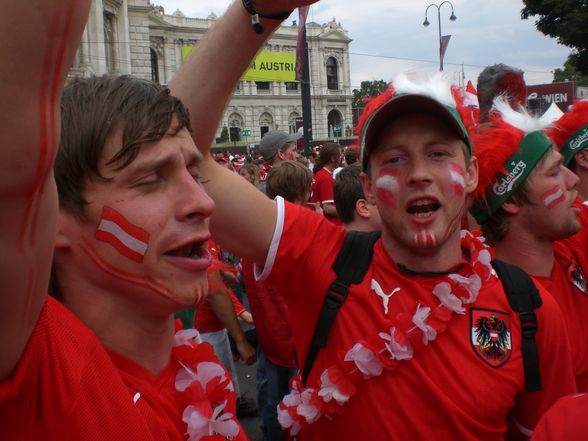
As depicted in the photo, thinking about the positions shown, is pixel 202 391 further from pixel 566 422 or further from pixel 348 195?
pixel 348 195

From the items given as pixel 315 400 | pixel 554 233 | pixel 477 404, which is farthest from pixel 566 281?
pixel 315 400

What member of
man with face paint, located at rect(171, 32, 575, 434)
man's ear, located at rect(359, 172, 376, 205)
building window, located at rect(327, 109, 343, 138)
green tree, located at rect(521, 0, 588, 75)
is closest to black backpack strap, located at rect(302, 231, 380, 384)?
man with face paint, located at rect(171, 32, 575, 434)

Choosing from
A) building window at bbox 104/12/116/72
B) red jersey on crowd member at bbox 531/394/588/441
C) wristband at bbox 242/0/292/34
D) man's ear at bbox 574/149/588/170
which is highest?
building window at bbox 104/12/116/72

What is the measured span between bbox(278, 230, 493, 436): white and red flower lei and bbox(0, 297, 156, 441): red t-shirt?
2.03 ft

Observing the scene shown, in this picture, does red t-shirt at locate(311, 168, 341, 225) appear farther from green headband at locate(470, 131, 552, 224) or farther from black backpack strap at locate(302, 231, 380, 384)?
black backpack strap at locate(302, 231, 380, 384)

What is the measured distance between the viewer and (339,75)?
71.7m

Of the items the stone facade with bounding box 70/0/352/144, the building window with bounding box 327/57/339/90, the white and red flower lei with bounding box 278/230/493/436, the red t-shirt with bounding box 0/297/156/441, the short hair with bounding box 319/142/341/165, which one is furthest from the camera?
the building window with bounding box 327/57/339/90

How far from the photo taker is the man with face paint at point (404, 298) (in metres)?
1.50

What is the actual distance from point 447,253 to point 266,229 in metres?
0.59

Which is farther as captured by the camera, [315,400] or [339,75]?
[339,75]

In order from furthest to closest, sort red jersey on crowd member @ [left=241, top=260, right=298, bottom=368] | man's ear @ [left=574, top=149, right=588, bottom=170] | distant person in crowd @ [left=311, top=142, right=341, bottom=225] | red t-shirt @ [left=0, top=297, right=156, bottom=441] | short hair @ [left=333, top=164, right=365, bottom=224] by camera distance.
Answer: distant person in crowd @ [left=311, top=142, right=341, bottom=225], short hair @ [left=333, top=164, right=365, bottom=224], red jersey on crowd member @ [left=241, top=260, right=298, bottom=368], man's ear @ [left=574, top=149, right=588, bottom=170], red t-shirt @ [left=0, top=297, right=156, bottom=441]

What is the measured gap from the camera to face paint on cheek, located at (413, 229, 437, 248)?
1.62 meters

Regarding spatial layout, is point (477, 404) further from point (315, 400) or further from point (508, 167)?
point (508, 167)

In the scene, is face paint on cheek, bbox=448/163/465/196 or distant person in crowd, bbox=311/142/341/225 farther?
distant person in crowd, bbox=311/142/341/225
